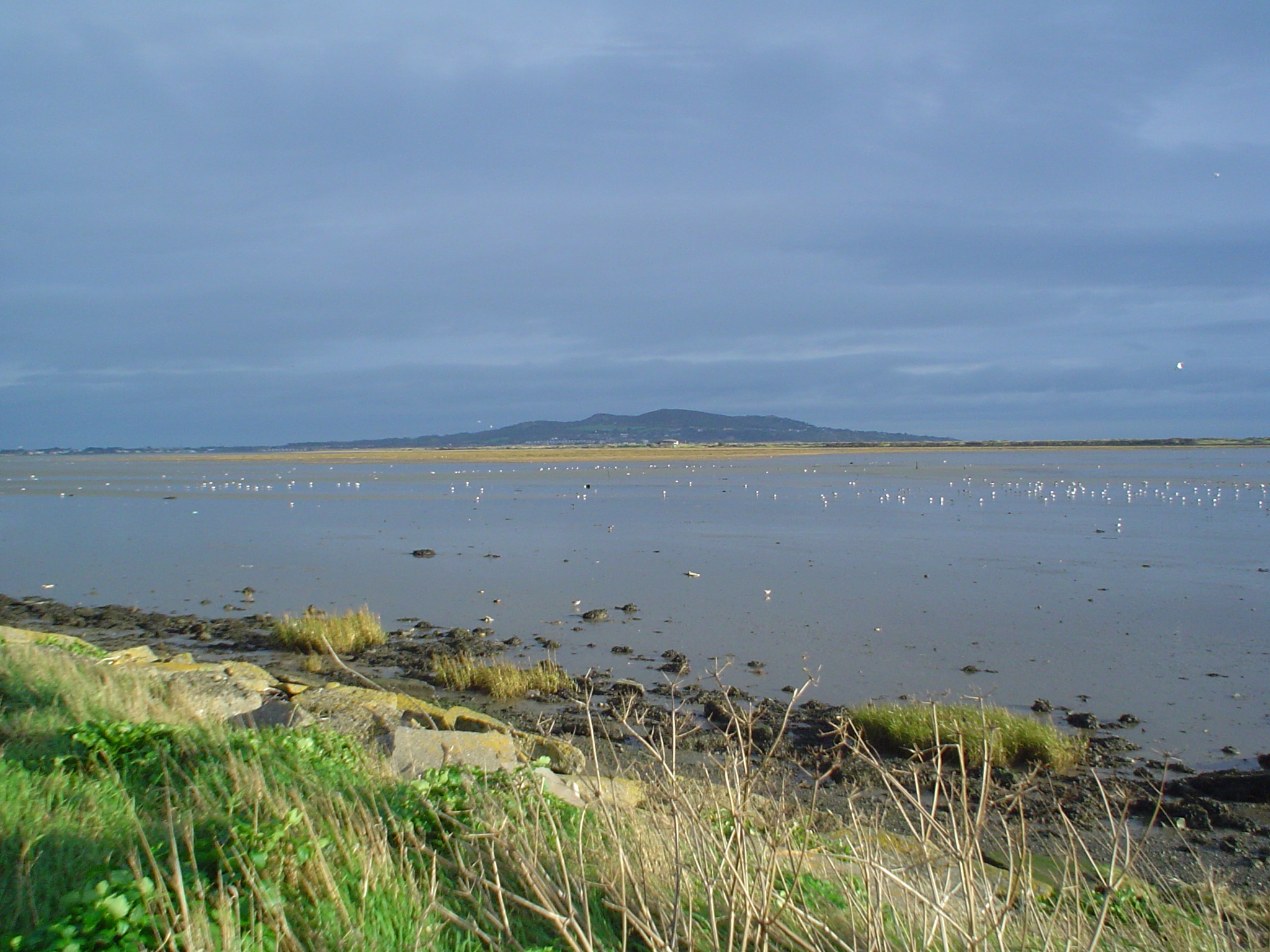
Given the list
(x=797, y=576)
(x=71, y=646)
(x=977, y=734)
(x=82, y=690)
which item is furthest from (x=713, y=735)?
(x=797, y=576)

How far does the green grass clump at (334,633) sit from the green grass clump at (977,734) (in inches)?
322

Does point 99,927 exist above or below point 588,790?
above

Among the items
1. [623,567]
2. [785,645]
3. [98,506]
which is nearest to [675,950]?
[785,645]

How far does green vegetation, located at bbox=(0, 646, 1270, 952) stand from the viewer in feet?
10.4

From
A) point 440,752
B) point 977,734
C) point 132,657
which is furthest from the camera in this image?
point 132,657

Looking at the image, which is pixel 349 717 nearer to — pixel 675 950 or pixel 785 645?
pixel 675 950

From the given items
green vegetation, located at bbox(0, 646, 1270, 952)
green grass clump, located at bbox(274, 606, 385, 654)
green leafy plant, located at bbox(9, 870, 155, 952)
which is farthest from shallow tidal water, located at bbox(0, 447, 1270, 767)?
green leafy plant, located at bbox(9, 870, 155, 952)

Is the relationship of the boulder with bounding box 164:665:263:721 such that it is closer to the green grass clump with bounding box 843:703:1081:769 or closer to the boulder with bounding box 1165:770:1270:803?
the green grass clump with bounding box 843:703:1081:769

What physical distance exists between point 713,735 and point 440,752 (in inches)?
178

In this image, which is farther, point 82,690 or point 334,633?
point 334,633

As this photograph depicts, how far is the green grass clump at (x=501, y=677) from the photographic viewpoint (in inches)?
490

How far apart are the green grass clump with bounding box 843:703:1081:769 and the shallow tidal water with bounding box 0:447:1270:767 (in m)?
1.45

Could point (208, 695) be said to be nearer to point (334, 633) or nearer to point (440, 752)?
point (440, 752)

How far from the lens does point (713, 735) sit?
10.6 meters
